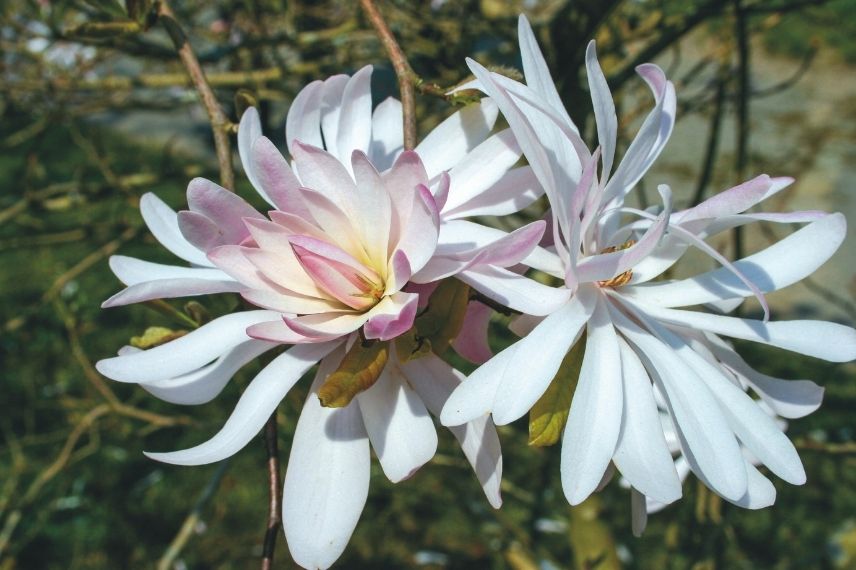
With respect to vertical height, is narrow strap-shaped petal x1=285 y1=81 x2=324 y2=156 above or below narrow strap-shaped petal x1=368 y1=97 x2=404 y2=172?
above

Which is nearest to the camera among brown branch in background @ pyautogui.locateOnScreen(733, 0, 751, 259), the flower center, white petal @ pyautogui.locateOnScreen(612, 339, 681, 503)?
white petal @ pyautogui.locateOnScreen(612, 339, 681, 503)

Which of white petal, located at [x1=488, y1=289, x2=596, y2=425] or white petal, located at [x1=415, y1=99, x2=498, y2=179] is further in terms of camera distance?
white petal, located at [x1=415, y1=99, x2=498, y2=179]

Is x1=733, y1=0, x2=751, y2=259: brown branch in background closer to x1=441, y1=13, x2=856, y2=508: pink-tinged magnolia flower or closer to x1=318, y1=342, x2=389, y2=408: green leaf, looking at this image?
x1=441, y1=13, x2=856, y2=508: pink-tinged magnolia flower

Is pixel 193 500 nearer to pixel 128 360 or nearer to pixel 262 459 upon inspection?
pixel 262 459

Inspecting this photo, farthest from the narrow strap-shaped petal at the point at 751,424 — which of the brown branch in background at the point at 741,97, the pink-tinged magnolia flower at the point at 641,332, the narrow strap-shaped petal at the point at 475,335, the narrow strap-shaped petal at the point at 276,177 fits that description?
the brown branch in background at the point at 741,97

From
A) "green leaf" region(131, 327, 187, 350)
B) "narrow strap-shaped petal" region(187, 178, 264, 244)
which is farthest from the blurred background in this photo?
"narrow strap-shaped petal" region(187, 178, 264, 244)

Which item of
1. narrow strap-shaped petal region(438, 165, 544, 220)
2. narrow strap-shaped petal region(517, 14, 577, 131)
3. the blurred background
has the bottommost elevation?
the blurred background

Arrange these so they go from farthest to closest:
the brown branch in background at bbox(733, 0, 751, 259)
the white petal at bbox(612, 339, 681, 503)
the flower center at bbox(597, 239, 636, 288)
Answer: the brown branch in background at bbox(733, 0, 751, 259), the flower center at bbox(597, 239, 636, 288), the white petal at bbox(612, 339, 681, 503)

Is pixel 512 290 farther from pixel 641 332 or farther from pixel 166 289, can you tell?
pixel 166 289

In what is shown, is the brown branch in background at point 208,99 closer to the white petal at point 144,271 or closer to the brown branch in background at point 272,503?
the white petal at point 144,271
